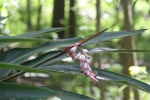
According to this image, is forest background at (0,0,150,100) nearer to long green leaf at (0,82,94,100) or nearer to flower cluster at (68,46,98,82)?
flower cluster at (68,46,98,82)

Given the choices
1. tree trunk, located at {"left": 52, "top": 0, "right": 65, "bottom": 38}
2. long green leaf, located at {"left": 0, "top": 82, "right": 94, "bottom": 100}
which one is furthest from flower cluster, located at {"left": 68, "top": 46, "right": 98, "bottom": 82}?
tree trunk, located at {"left": 52, "top": 0, "right": 65, "bottom": 38}

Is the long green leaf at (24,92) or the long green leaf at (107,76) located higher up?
the long green leaf at (24,92)

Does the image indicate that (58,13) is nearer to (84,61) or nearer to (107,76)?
(107,76)

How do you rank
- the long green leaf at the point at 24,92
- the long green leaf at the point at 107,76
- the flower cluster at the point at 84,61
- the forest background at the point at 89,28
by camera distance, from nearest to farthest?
the long green leaf at the point at 24,92, the flower cluster at the point at 84,61, the long green leaf at the point at 107,76, the forest background at the point at 89,28

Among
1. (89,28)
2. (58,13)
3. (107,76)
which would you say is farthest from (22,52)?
(58,13)

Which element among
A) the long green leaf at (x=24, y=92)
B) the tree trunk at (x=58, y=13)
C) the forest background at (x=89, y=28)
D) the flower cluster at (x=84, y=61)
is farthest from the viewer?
the tree trunk at (x=58, y=13)

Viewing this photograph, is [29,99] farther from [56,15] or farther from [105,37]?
[56,15]

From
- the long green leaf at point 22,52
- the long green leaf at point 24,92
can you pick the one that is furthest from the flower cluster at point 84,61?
the long green leaf at point 22,52

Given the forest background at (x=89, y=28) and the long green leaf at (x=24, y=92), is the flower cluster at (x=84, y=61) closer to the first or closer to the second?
the long green leaf at (x=24, y=92)
